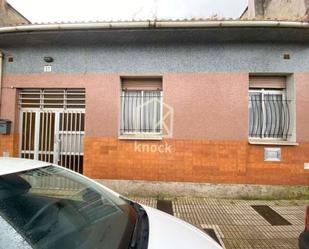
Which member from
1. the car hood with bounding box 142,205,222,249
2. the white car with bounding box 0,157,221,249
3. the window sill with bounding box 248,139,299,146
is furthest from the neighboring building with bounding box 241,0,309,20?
the white car with bounding box 0,157,221,249

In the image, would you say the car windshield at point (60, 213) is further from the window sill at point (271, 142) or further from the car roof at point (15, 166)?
the window sill at point (271, 142)

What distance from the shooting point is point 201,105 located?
6934mm

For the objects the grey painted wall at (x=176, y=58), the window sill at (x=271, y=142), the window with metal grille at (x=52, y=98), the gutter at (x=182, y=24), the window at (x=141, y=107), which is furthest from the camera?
the window with metal grille at (x=52, y=98)

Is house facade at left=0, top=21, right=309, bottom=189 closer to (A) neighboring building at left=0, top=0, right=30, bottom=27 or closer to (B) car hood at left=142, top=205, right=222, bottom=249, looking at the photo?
(A) neighboring building at left=0, top=0, right=30, bottom=27

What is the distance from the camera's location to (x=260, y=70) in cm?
694

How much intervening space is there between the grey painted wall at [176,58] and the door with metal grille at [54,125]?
2.17 feet

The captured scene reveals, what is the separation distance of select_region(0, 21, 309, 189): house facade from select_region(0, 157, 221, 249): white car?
171 inches

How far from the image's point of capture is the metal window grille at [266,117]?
7141 mm

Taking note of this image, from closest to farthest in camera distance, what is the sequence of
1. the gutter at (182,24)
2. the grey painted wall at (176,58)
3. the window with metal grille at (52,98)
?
the gutter at (182,24) → the grey painted wall at (176,58) → the window with metal grille at (52,98)

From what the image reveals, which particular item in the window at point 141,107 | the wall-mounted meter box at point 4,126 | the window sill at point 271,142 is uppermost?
the window at point 141,107

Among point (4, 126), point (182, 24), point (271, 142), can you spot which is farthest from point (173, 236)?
point (4, 126)

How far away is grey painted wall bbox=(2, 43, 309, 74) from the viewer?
6.94 meters

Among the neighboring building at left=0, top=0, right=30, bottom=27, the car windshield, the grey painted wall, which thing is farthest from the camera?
the neighboring building at left=0, top=0, right=30, bottom=27

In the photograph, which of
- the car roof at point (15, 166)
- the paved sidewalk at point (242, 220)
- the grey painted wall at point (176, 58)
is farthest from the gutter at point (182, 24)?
the car roof at point (15, 166)
